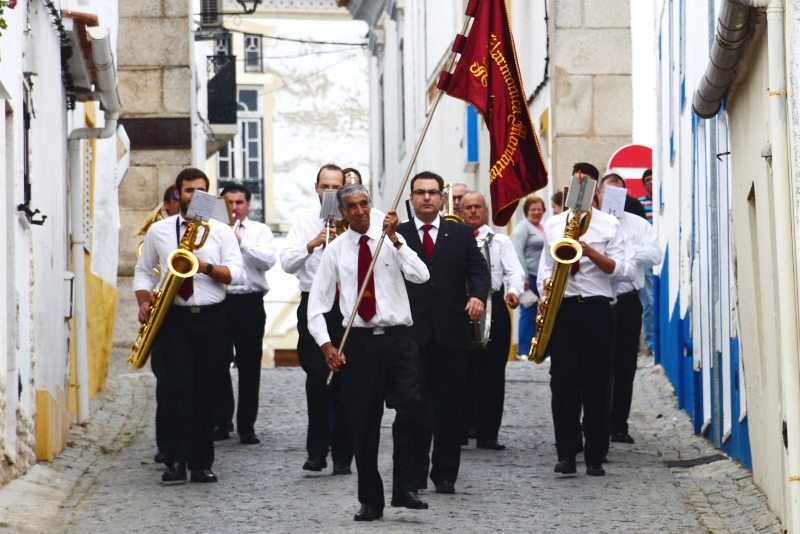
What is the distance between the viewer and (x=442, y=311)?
9469 mm

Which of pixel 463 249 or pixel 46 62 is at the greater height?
pixel 46 62

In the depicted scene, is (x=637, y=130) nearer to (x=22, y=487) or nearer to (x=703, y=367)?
(x=703, y=367)

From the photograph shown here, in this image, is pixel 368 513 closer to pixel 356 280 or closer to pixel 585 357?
pixel 356 280

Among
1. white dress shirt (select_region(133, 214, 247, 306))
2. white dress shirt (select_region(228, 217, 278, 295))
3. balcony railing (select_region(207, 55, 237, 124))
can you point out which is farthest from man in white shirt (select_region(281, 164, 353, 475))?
balcony railing (select_region(207, 55, 237, 124))

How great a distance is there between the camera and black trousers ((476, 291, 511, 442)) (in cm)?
1138

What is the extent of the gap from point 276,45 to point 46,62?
33361 millimetres

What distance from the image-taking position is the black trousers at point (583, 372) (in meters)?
9.99

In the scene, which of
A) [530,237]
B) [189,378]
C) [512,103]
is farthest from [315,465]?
[530,237]

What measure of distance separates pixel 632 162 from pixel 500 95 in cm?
771

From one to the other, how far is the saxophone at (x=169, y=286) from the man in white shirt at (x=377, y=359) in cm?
148

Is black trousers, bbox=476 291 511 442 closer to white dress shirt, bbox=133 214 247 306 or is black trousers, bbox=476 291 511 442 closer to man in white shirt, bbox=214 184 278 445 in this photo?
man in white shirt, bbox=214 184 278 445

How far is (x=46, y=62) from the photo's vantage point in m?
11.4

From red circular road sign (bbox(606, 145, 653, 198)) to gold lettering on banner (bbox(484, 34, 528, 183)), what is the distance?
7.50m

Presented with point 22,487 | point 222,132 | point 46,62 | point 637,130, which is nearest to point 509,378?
point 637,130
